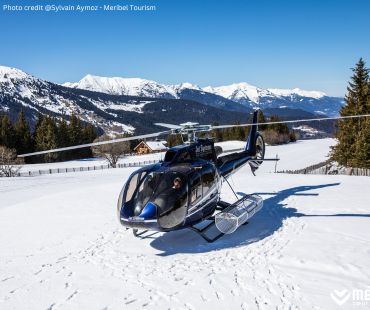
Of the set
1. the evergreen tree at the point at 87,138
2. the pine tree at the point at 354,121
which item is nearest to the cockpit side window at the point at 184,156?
the pine tree at the point at 354,121

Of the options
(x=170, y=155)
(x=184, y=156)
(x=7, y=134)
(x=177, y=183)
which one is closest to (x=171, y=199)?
(x=177, y=183)

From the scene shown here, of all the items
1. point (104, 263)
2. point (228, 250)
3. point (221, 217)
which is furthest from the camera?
point (221, 217)

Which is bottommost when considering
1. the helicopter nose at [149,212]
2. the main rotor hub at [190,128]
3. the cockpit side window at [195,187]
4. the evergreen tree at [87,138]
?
the evergreen tree at [87,138]

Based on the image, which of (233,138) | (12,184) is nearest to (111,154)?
(12,184)

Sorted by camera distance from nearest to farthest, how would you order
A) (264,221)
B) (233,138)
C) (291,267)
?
(291,267) < (264,221) < (233,138)

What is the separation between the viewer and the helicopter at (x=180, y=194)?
35.5ft

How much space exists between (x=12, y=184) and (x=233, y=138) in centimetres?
7643

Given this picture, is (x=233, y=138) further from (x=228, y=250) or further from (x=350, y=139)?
(x=228, y=250)

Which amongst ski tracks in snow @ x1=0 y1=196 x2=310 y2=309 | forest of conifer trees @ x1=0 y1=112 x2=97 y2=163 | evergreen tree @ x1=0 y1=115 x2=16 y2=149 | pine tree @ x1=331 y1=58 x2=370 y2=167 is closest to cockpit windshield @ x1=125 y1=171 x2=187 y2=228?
ski tracks in snow @ x1=0 y1=196 x2=310 y2=309

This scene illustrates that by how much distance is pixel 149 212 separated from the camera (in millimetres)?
10664

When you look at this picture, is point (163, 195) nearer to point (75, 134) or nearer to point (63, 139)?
point (63, 139)

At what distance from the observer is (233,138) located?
101 meters

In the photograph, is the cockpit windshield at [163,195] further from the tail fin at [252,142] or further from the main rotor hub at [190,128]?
the tail fin at [252,142]

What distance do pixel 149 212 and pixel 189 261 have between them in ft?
6.04
